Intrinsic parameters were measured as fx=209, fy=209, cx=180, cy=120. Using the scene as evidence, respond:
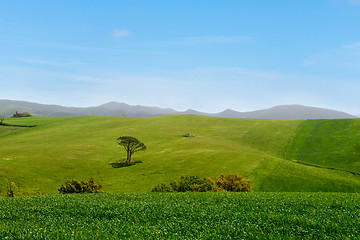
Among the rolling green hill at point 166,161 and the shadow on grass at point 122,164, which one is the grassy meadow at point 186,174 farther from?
the shadow on grass at point 122,164

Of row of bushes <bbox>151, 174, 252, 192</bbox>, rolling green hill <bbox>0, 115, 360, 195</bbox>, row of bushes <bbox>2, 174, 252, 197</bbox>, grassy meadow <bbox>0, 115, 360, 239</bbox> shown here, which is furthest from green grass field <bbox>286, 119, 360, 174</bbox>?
row of bushes <bbox>2, 174, 252, 197</bbox>

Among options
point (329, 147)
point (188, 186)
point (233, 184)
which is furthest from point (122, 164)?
point (329, 147)

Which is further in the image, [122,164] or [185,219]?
[122,164]

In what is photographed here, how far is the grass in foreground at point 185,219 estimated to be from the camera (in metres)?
12.7

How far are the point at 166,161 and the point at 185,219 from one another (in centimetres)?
4453

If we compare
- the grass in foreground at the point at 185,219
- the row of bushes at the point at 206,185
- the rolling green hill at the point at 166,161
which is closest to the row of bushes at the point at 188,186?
the row of bushes at the point at 206,185

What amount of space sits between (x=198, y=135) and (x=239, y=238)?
275 feet

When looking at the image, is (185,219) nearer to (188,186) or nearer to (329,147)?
(188,186)

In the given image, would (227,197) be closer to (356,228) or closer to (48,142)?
(356,228)

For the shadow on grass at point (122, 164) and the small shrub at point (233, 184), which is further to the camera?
the shadow on grass at point (122, 164)

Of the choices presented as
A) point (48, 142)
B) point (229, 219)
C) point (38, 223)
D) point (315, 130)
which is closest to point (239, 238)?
point (229, 219)

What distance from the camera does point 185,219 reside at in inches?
600

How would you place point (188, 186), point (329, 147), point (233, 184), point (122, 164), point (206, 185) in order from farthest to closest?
point (329, 147), point (122, 164), point (233, 184), point (188, 186), point (206, 185)

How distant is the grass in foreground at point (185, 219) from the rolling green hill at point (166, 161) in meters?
21.6
